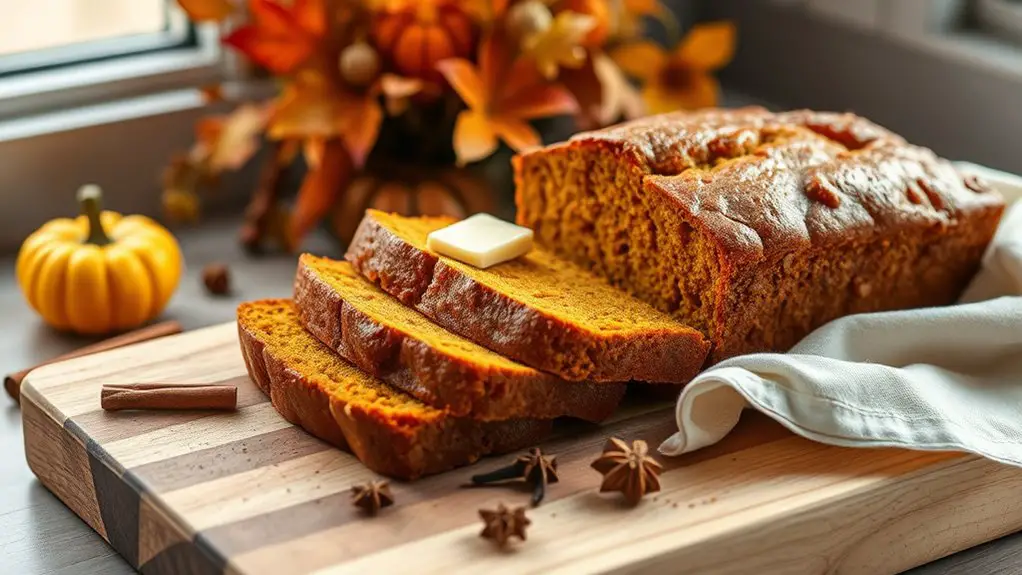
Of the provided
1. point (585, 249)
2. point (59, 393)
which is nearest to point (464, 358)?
point (585, 249)

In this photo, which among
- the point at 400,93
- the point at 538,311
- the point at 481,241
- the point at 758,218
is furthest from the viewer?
the point at 400,93

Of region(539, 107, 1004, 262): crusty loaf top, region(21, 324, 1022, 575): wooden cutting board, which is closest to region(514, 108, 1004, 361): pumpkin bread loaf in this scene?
region(539, 107, 1004, 262): crusty loaf top

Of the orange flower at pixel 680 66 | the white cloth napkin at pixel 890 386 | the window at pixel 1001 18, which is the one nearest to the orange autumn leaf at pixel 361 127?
the orange flower at pixel 680 66

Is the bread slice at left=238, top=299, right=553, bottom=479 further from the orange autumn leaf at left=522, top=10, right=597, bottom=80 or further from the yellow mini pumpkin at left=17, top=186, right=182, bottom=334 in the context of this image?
the orange autumn leaf at left=522, top=10, right=597, bottom=80

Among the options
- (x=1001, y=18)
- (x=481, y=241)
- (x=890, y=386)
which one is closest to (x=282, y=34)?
(x=481, y=241)

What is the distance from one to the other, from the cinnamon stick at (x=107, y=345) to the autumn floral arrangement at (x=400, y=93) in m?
0.58

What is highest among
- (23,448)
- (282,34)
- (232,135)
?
(282,34)

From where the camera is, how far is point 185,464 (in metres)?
2.22

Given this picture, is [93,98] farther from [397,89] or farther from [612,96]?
[612,96]

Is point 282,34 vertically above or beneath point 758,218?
above

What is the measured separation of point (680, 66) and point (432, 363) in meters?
1.82

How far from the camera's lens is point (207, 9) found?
339 cm

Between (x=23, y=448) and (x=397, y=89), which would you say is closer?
(x=23, y=448)

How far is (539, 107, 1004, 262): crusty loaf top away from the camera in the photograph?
2.40 m
